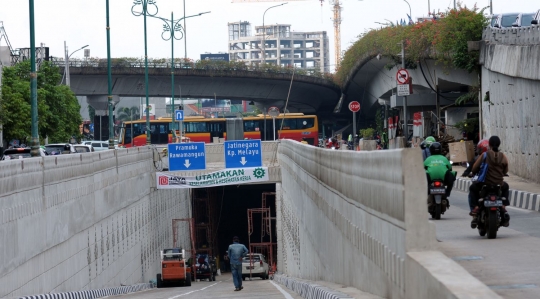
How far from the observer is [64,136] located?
61.8m

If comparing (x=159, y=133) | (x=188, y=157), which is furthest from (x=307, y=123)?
(x=188, y=157)

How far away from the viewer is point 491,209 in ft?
43.8

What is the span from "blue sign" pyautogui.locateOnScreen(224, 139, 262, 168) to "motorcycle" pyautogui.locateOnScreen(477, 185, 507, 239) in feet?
93.4

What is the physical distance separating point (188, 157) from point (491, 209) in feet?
93.5

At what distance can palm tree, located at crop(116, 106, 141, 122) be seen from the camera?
168300 mm

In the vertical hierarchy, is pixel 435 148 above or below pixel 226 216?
above

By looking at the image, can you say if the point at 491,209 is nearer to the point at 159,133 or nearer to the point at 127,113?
the point at 159,133

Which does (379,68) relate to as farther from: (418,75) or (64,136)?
(64,136)

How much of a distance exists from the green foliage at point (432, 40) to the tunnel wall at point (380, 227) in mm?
24194

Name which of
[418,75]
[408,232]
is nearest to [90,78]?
[418,75]

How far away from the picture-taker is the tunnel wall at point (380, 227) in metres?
6.85

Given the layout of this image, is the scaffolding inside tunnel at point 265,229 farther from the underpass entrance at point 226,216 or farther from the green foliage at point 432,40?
the green foliage at point 432,40

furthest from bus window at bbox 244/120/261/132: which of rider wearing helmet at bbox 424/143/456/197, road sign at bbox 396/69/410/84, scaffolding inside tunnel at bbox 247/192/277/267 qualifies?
rider wearing helmet at bbox 424/143/456/197

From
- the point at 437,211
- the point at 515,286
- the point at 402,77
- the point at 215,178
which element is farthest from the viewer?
the point at 215,178
